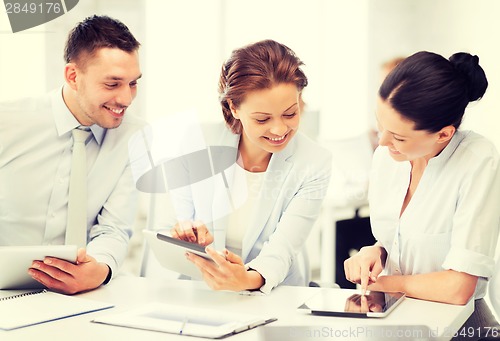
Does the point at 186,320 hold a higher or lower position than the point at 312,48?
lower

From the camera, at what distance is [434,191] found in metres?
1.81

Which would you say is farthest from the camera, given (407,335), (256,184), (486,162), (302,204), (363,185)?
(363,185)

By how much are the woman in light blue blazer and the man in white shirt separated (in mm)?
257

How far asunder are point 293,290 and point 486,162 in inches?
24.4

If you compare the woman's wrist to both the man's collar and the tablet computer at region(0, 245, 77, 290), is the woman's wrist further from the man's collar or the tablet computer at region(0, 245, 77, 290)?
the man's collar

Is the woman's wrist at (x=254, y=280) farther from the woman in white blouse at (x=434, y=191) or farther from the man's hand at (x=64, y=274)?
the man's hand at (x=64, y=274)

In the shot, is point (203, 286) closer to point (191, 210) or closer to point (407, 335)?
point (191, 210)

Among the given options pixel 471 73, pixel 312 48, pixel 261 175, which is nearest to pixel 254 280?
pixel 261 175

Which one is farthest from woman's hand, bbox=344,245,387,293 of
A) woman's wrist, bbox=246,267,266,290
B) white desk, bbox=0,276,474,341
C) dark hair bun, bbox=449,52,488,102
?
dark hair bun, bbox=449,52,488,102

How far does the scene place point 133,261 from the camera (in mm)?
2611

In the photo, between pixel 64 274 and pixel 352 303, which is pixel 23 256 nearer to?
pixel 64 274

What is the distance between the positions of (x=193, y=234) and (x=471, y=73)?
924 mm

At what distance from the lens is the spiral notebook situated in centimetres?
151

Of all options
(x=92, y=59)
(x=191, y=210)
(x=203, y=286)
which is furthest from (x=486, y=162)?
(x=92, y=59)
